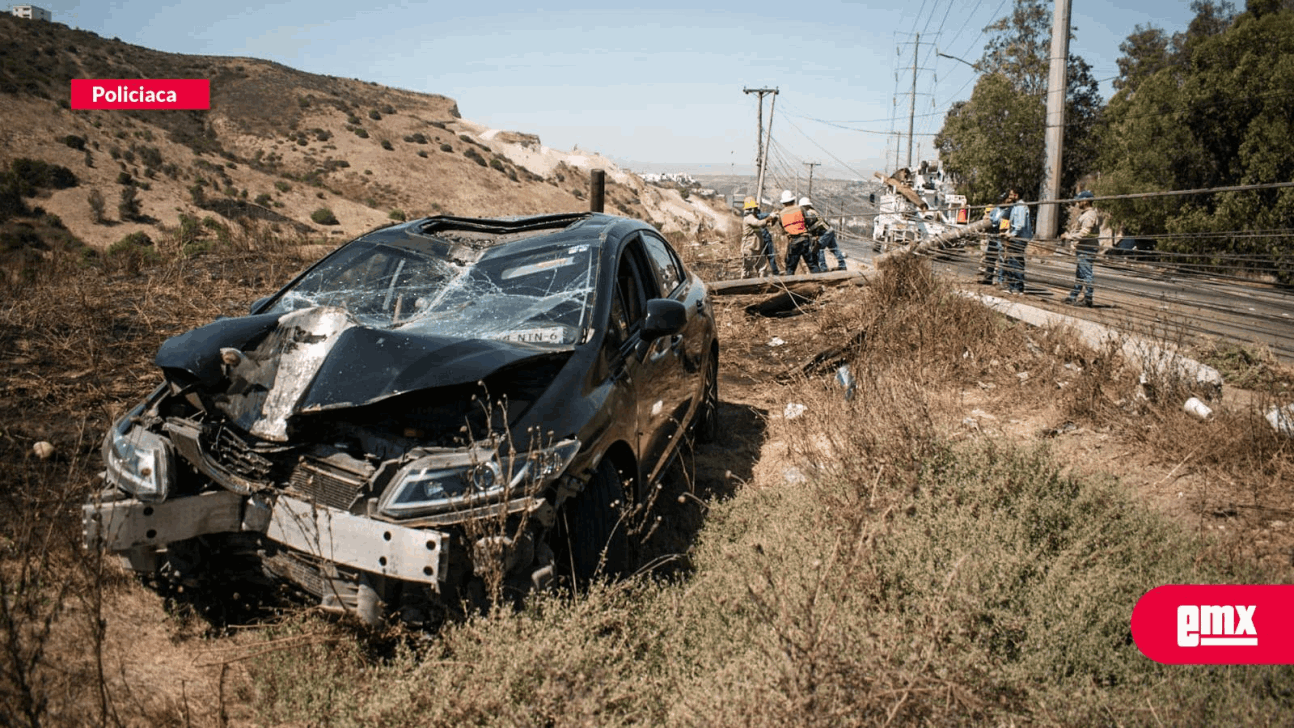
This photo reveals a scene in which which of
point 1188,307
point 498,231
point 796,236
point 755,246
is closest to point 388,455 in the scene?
point 498,231

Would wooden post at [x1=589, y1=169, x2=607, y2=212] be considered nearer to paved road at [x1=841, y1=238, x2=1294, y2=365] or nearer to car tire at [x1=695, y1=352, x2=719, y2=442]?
paved road at [x1=841, y1=238, x2=1294, y2=365]

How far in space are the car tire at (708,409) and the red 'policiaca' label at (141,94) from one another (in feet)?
153

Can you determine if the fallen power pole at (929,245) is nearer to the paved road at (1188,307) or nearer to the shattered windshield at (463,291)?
the paved road at (1188,307)

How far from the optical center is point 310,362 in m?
3.20

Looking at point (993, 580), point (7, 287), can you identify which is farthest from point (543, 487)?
point (7, 287)

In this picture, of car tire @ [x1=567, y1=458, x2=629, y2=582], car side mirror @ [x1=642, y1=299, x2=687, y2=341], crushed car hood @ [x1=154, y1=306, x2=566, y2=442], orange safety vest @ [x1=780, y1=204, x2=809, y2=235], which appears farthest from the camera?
orange safety vest @ [x1=780, y1=204, x2=809, y2=235]

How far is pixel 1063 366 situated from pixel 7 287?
10.3m

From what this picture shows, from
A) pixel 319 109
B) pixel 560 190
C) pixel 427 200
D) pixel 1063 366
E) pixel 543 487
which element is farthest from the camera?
pixel 560 190

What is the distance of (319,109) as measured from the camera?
56656mm

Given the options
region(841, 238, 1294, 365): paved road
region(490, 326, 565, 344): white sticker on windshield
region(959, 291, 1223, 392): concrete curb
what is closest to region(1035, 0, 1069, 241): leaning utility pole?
A: region(841, 238, 1294, 365): paved road

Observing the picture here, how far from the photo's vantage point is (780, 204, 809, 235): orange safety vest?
41.0 feet

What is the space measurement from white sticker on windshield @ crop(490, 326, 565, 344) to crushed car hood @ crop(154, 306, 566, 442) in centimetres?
22

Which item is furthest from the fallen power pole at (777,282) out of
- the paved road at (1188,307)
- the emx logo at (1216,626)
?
the emx logo at (1216,626)

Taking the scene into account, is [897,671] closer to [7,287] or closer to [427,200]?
[7,287]
